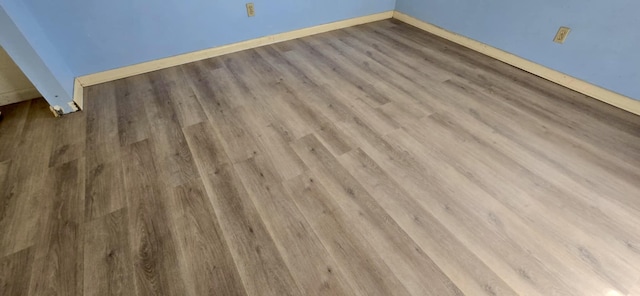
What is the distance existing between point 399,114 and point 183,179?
1.33 m

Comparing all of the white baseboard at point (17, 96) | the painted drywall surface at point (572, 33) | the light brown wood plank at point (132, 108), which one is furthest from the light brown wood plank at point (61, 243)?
the painted drywall surface at point (572, 33)

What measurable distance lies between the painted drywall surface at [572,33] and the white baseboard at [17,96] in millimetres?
3495

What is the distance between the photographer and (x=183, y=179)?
1372 millimetres

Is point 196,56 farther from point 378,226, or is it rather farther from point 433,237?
point 433,237

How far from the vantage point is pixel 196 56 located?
7.87ft

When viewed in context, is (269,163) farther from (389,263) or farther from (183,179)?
(389,263)

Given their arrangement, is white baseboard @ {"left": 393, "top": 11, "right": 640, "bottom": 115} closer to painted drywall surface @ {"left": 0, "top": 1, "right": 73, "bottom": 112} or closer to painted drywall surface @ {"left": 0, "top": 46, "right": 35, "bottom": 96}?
painted drywall surface @ {"left": 0, "top": 1, "right": 73, "bottom": 112}

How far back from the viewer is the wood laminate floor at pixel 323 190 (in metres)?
1.02

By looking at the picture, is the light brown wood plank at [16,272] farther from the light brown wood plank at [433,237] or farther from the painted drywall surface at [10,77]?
the painted drywall surface at [10,77]

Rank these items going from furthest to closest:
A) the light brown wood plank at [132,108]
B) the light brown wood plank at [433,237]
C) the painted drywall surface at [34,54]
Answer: the light brown wood plank at [132,108]
the painted drywall surface at [34,54]
the light brown wood plank at [433,237]

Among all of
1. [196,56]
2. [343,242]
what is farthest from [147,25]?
[343,242]

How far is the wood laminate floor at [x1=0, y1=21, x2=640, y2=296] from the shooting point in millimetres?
1020

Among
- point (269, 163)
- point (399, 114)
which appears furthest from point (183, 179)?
point (399, 114)

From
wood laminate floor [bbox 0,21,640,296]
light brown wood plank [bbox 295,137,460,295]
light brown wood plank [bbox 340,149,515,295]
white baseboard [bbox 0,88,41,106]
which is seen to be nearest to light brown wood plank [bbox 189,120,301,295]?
wood laminate floor [bbox 0,21,640,296]
